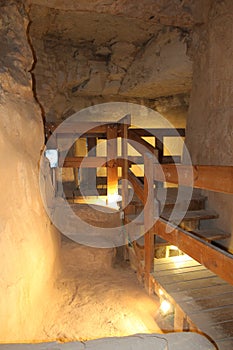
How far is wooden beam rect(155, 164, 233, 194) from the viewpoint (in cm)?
207

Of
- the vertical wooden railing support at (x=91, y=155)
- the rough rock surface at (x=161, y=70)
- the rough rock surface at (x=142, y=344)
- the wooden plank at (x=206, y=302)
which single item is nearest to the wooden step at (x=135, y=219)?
the wooden plank at (x=206, y=302)

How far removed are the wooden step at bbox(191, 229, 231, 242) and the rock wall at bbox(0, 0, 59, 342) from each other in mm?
2220

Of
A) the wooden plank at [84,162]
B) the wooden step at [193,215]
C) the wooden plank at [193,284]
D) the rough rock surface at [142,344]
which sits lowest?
the wooden plank at [193,284]

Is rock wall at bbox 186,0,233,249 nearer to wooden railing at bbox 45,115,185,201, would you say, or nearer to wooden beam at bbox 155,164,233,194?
wooden railing at bbox 45,115,185,201

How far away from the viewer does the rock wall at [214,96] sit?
3.63 m

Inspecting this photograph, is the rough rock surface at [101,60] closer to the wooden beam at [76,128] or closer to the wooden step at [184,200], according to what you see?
the wooden beam at [76,128]

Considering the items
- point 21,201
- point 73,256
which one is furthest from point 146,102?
point 21,201

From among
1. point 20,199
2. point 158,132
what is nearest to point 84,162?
point 158,132

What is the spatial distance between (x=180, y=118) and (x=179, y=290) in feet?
19.0

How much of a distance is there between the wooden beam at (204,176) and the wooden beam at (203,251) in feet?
1.82

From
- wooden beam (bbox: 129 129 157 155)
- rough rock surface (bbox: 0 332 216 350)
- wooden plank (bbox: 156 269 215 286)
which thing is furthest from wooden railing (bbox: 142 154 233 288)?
wooden beam (bbox: 129 129 157 155)

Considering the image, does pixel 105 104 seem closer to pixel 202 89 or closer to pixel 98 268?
pixel 202 89

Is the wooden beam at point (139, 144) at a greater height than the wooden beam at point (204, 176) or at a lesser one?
greater

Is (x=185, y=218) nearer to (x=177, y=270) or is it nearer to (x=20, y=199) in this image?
(x=177, y=270)
